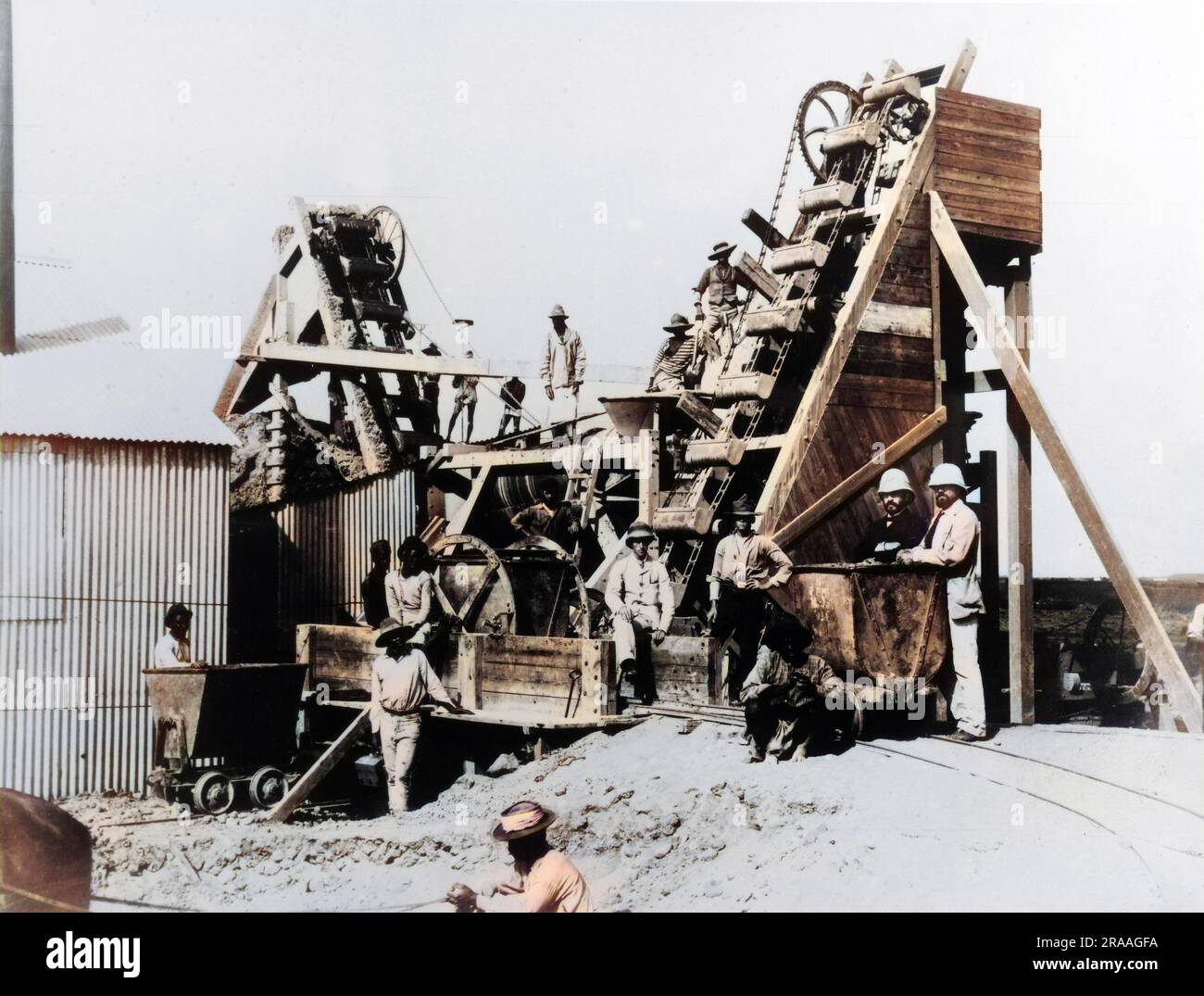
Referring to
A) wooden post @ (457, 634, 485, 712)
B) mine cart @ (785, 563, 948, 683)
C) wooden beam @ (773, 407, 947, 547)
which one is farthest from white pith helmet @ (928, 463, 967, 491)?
wooden post @ (457, 634, 485, 712)

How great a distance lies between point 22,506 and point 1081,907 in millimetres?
9401

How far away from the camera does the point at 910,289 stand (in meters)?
12.4

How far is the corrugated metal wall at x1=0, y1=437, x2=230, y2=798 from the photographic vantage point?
11445 millimetres

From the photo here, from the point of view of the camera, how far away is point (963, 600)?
9.46 meters

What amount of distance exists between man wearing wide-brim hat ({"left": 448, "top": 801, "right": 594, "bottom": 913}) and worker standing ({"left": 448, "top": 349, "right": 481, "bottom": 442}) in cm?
918

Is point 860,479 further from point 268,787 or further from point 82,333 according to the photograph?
point 82,333

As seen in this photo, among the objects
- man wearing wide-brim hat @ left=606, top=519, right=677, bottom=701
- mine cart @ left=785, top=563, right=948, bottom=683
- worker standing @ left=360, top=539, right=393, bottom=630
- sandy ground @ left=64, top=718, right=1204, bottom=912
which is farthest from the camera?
worker standing @ left=360, top=539, right=393, bottom=630

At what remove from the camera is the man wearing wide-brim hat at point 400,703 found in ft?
37.3

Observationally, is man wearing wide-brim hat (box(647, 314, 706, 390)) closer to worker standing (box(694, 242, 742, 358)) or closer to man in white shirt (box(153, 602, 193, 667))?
worker standing (box(694, 242, 742, 358))

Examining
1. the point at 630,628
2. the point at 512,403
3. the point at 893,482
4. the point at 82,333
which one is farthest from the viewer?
the point at 512,403

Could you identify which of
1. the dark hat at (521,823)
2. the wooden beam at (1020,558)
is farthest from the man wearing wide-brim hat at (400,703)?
the wooden beam at (1020,558)

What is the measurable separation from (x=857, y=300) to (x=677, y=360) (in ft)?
9.89

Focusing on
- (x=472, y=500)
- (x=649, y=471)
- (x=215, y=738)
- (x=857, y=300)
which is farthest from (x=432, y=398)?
(x=857, y=300)
